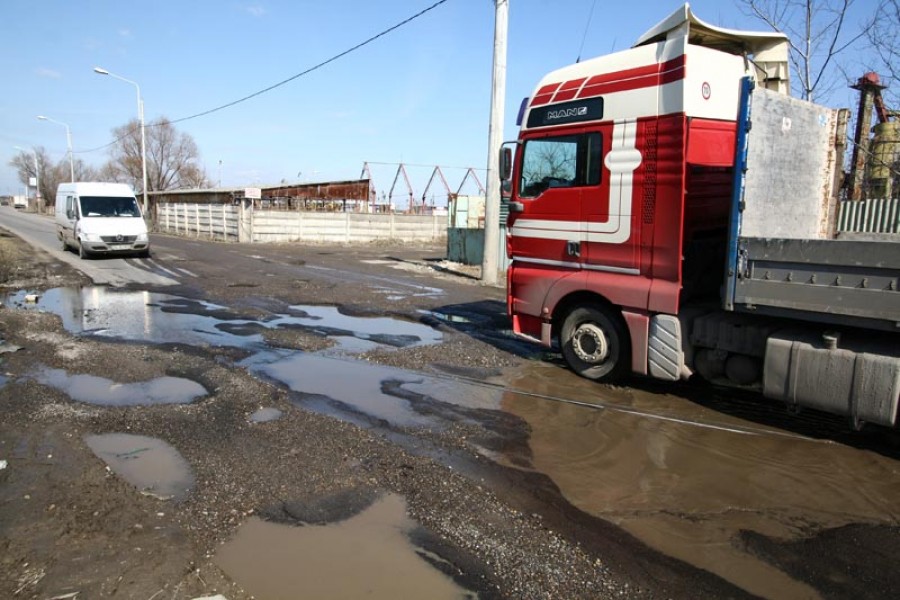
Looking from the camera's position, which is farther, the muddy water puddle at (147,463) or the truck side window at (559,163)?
the truck side window at (559,163)

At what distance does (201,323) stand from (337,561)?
23.8 ft

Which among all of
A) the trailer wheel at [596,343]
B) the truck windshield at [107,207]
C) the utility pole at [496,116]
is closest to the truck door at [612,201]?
the trailer wheel at [596,343]

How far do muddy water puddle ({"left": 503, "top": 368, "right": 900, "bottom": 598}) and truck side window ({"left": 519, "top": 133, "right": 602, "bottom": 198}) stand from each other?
101 inches

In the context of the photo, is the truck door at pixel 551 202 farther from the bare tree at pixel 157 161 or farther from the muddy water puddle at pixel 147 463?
the bare tree at pixel 157 161

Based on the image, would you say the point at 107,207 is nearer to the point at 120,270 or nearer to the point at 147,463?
the point at 120,270

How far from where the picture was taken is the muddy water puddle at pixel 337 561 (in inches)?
117

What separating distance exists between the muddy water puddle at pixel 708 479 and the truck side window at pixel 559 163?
2561 millimetres

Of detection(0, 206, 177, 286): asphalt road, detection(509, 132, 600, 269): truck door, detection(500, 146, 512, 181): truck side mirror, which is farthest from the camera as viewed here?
detection(0, 206, 177, 286): asphalt road

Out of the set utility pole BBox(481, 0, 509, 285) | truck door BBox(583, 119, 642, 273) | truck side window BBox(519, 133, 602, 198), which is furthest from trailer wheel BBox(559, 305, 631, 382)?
utility pole BBox(481, 0, 509, 285)

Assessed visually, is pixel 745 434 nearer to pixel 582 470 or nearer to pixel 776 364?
pixel 776 364

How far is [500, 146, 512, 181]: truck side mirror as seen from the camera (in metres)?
7.38

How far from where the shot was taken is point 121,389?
Result: 19.9 ft

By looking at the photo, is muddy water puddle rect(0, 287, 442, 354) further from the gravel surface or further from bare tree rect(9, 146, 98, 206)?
bare tree rect(9, 146, 98, 206)

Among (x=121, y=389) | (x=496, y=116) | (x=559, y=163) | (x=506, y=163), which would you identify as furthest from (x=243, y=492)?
(x=496, y=116)
